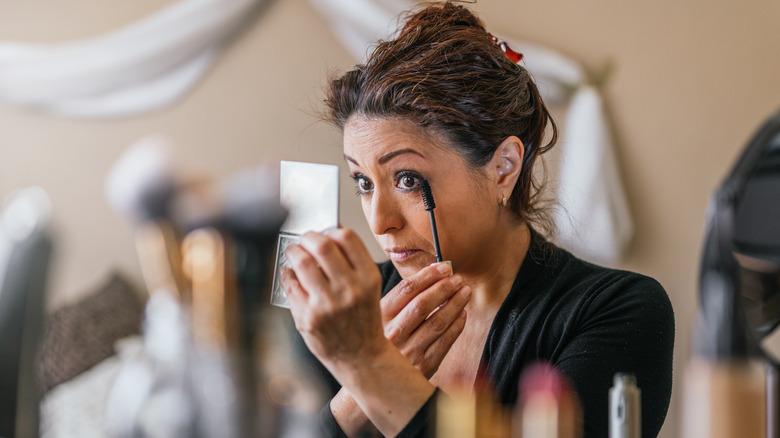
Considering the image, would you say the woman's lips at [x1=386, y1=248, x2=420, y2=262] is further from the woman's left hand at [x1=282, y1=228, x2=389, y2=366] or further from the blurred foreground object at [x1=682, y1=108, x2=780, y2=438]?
the blurred foreground object at [x1=682, y1=108, x2=780, y2=438]

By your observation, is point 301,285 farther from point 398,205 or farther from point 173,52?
point 173,52

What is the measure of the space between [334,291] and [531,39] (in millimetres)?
1373

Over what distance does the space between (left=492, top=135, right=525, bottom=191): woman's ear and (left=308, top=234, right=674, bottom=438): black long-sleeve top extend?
0.34ft

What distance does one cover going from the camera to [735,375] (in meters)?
0.40

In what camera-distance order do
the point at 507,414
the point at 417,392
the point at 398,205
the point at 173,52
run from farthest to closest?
the point at 173,52, the point at 398,205, the point at 417,392, the point at 507,414

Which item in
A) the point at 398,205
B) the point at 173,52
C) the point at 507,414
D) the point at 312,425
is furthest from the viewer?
the point at 173,52

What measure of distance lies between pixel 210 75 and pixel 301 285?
1.39m

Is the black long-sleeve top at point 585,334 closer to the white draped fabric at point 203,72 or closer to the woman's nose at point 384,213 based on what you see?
the woman's nose at point 384,213

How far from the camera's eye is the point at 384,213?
910 millimetres

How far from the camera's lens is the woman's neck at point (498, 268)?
1.01m

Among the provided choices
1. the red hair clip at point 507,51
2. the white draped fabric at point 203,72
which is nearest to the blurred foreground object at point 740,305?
the red hair clip at point 507,51

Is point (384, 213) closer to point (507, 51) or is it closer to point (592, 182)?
point (507, 51)

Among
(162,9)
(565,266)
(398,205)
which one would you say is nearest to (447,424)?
(398,205)

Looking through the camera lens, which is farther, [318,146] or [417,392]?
[318,146]
